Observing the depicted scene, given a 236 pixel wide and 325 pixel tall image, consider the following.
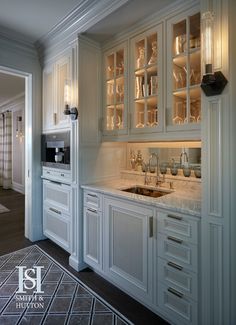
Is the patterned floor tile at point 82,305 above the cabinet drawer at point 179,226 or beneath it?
beneath

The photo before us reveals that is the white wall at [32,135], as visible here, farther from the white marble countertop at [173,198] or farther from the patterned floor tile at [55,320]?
the patterned floor tile at [55,320]

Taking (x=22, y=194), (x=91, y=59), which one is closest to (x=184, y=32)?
(x=91, y=59)

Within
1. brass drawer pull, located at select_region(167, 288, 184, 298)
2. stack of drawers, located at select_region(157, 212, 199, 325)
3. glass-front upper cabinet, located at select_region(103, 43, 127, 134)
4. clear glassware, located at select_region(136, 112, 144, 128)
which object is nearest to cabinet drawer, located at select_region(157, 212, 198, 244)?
stack of drawers, located at select_region(157, 212, 199, 325)

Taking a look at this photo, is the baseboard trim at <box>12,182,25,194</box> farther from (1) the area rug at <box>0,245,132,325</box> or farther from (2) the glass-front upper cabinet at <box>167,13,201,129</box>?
(2) the glass-front upper cabinet at <box>167,13,201,129</box>

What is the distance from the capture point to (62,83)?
268 cm

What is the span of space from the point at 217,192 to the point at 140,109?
1177mm

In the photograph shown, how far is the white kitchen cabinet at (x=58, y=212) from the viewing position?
102 inches

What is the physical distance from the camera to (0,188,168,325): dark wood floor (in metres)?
1.78

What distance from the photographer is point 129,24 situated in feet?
6.96

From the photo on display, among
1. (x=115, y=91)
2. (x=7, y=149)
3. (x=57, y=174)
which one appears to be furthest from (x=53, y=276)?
(x=7, y=149)

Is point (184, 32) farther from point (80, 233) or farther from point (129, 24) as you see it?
point (80, 233)

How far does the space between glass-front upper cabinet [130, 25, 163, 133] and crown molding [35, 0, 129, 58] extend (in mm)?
376

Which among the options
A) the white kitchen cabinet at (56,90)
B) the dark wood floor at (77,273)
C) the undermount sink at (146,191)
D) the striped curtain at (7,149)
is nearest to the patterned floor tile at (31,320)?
the dark wood floor at (77,273)

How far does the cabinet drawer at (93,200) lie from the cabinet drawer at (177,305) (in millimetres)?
912
